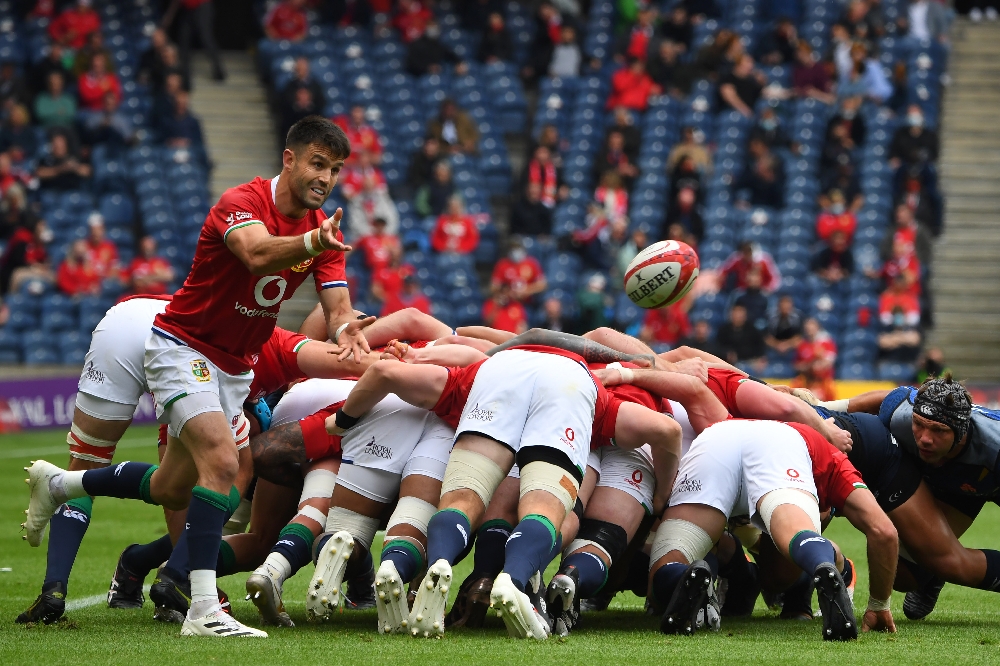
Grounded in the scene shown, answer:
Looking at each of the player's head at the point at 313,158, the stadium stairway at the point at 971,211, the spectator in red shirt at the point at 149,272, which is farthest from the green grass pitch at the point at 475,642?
the stadium stairway at the point at 971,211

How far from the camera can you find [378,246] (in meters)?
19.7

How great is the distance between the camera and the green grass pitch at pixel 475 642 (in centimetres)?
548

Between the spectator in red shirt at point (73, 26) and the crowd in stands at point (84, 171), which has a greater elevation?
the spectator in red shirt at point (73, 26)

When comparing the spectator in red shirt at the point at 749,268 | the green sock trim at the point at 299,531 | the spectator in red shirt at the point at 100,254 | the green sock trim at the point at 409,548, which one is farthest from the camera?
the spectator in red shirt at the point at 100,254

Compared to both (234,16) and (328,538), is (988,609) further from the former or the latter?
(234,16)

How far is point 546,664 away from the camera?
5.29 m

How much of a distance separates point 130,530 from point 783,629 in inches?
237

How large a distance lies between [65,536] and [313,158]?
7.59 ft

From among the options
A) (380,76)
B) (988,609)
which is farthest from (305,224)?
(380,76)

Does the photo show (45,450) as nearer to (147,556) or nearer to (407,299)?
(407,299)

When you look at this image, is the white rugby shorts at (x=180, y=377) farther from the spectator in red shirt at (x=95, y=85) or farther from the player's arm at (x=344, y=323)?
the spectator in red shirt at (x=95, y=85)

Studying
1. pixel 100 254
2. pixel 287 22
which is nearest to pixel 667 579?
pixel 100 254

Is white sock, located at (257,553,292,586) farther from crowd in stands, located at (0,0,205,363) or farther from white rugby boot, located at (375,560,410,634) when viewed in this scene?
crowd in stands, located at (0,0,205,363)

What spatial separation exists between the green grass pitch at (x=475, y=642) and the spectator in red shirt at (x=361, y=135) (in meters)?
12.9
